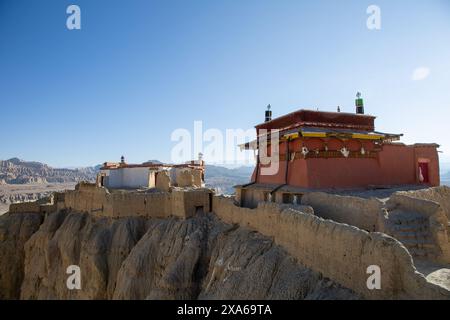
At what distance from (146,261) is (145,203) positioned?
3.77 metres

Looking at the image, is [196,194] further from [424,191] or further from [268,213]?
[424,191]

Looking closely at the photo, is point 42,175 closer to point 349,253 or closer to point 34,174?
point 34,174

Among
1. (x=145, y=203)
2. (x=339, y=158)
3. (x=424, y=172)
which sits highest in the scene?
(x=339, y=158)

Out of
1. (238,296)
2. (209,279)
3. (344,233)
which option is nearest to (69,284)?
(209,279)

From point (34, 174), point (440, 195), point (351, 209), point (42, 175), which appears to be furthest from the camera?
point (42, 175)

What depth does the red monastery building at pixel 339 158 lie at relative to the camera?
1567 cm

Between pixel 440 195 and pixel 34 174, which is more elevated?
pixel 440 195

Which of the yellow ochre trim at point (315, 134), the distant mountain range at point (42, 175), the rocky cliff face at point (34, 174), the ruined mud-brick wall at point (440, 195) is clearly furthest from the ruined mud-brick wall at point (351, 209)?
the rocky cliff face at point (34, 174)

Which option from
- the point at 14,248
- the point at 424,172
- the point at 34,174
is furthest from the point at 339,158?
the point at 34,174

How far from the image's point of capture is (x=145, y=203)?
61.0 feet

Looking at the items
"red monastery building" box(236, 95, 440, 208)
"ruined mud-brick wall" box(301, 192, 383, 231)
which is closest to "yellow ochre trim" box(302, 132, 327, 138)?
"red monastery building" box(236, 95, 440, 208)

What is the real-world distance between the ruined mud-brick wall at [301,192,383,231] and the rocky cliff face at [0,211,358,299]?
2.53m

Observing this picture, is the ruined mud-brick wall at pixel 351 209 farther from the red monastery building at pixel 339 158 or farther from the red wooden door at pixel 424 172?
the red wooden door at pixel 424 172

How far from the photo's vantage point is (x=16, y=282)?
24.3 meters
